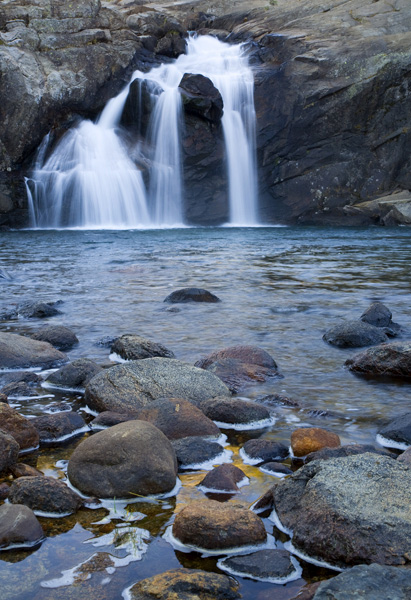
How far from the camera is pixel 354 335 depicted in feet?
20.8

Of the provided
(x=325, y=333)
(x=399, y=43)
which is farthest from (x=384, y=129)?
(x=325, y=333)

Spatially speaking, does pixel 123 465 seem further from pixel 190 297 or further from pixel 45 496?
pixel 190 297

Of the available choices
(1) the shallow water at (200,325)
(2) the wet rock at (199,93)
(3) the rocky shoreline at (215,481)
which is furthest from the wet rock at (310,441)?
(2) the wet rock at (199,93)

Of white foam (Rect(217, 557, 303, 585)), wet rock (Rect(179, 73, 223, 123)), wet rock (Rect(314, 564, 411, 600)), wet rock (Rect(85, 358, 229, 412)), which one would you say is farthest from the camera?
wet rock (Rect(179, 73, 223, 123))

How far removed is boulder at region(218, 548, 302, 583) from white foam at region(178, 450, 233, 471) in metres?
Answer: 0.94

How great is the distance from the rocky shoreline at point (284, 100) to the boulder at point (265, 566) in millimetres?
31132

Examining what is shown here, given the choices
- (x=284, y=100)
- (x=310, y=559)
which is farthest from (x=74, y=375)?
(x=284, y=100)

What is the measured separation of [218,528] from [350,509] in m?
0.55

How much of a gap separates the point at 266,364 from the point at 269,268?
27.5ft

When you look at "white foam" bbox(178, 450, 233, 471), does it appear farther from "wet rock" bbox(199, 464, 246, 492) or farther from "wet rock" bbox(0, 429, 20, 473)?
"wet rock" bbox(0, 429, 20, 473)

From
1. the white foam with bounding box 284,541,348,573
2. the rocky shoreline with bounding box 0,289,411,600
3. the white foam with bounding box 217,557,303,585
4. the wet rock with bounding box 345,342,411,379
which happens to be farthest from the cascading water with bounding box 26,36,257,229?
the white foam with bounding box 217,557,303,585

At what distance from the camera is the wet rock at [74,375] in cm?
487

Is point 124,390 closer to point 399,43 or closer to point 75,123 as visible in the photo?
point 75,123

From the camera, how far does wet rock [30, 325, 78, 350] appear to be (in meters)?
6.31
